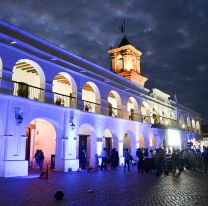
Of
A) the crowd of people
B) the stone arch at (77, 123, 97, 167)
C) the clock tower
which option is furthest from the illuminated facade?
the crowd of people

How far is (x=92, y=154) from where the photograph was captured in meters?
21.4

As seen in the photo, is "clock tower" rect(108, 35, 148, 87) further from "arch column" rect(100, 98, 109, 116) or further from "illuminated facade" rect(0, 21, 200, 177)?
"arch column" rect(100, 98, 109, 116)

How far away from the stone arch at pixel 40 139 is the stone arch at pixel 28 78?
276 cm

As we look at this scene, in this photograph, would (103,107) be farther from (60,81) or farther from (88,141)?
(60,81)

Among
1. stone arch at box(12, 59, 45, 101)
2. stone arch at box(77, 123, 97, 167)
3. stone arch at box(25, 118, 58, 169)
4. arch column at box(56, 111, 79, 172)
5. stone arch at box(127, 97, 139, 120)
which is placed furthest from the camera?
stone arch at box(127, 97, 139, 120)

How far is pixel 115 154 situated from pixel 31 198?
40.0ft

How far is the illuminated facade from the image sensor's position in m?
14.8

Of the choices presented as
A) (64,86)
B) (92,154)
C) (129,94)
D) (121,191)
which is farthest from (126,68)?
(121,191)

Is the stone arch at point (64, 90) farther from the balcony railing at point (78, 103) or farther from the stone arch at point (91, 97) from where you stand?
the stone arch at point (91, 97)

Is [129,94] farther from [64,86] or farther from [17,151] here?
[17,151]

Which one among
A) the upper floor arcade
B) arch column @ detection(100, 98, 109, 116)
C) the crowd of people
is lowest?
the crowd of people

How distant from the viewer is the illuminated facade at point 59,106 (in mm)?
14789

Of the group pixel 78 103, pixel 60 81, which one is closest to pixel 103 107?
pixel 78 103

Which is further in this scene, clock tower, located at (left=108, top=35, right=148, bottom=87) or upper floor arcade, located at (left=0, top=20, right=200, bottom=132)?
clock tower, located at (left=108, top=35, right=148, bottom=87)
